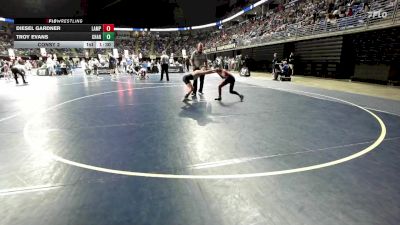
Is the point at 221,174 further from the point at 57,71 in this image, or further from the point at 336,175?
the point at 57,71

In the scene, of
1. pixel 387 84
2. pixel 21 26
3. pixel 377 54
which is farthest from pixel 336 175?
pixel 21 26

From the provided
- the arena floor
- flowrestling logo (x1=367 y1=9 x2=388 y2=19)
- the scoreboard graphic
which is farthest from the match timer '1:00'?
flowrestling logo (x1=367 y1=9 x2=388 y2=19)

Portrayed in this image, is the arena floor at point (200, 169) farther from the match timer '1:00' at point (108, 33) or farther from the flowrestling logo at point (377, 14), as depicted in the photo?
the match timer '1:00' at point (108, 33)

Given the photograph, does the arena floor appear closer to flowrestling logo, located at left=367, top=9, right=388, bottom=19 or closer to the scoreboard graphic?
flowrestling logo, located at left=367, top=9, right=388, bottom=19

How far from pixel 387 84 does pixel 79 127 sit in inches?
631

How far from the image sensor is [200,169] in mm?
3412

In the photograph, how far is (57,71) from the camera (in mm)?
25125

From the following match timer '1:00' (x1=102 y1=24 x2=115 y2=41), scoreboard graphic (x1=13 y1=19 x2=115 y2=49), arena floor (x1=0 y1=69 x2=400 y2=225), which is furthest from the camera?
match timer '1:00' (x1=102 y1=24 x2=115 y2=41)

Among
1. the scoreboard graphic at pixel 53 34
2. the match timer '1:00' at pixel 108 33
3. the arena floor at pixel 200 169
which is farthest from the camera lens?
the match timer '1:00' at pixel 108 33

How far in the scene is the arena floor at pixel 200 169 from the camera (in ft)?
7.95

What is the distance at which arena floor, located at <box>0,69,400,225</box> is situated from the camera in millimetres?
2422

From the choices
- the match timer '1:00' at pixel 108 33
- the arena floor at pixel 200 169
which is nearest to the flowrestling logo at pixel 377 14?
the arena floor at pixel 200 169

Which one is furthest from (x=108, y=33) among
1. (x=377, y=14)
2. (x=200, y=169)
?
(x=200, y=169)

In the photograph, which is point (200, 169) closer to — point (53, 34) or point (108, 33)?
point (53, 34)
